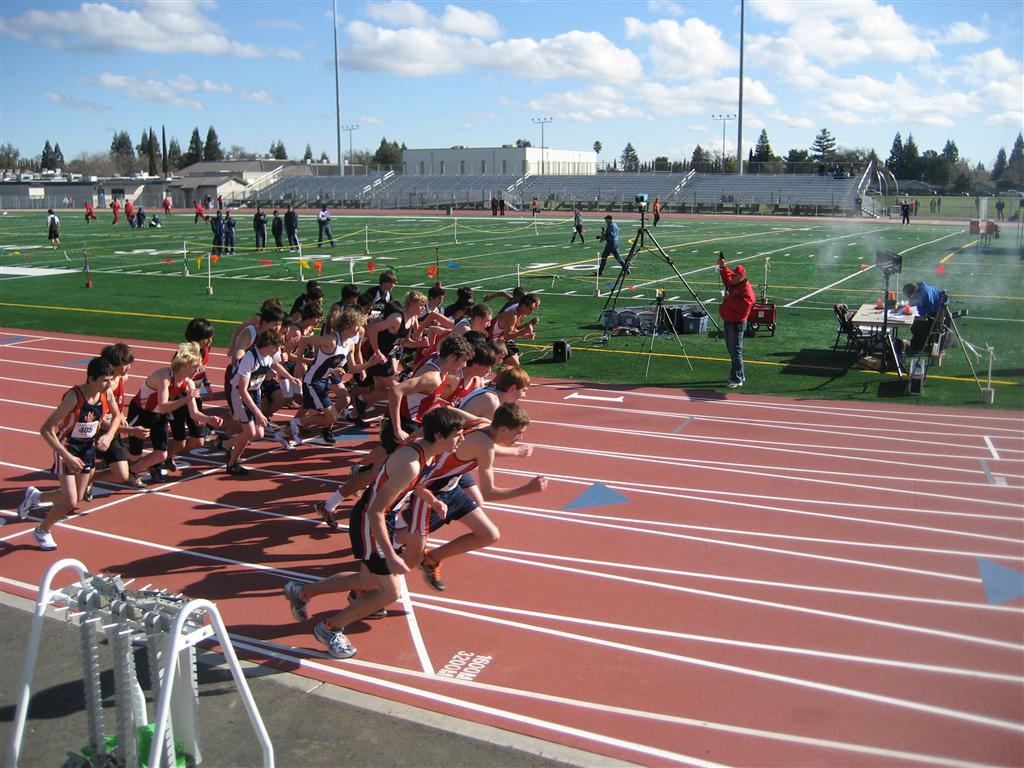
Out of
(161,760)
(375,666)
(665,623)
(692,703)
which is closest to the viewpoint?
(161,760)

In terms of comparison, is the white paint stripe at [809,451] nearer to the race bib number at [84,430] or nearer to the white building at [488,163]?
the race bib number at [84,430]

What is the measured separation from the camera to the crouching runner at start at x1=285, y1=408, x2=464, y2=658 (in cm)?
552

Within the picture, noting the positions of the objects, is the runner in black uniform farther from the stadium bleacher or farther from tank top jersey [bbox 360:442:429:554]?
the stadium bleacher

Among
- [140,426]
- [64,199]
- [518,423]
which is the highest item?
[64,199]

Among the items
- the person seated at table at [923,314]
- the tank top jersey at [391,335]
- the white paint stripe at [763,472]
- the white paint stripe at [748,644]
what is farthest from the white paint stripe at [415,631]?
the person seated at table at [923,314]

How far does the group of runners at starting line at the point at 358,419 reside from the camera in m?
5.91

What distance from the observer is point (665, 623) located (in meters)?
6.30

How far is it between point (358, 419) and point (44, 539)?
4.76 m

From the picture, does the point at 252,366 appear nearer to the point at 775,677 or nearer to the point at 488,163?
the point at 775,677

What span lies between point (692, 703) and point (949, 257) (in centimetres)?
3077

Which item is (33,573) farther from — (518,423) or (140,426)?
(518,423)

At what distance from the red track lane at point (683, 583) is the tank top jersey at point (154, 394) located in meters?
0.94

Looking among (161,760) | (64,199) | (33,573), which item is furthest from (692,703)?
(64,199)

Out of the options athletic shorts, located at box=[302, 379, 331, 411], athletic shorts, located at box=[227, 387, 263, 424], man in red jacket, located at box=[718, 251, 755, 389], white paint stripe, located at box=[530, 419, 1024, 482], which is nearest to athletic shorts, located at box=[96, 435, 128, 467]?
athletic shorts, located at box=[227, 387, 263, 424]
